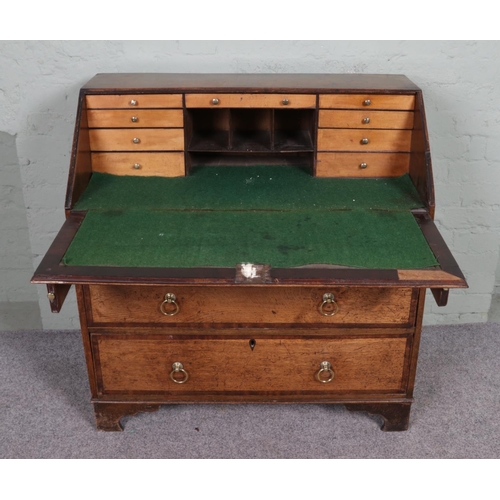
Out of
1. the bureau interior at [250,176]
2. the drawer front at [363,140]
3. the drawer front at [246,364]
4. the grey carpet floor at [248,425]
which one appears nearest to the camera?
the bureau interior at [250,176]

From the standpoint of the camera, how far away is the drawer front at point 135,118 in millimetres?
2734

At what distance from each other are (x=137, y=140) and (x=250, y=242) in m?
0.79

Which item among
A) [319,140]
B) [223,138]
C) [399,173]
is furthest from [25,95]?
[399,173]

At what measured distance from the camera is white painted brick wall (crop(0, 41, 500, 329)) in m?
2.91

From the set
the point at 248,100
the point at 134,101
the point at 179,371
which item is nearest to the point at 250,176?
the point at 248,100

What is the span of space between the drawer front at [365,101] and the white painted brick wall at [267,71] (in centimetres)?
30

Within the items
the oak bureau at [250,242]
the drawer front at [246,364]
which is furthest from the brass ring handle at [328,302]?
the drawer front at [246,364]

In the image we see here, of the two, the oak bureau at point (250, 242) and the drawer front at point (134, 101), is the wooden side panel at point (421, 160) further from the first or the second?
the drawer front at point (134, 101)

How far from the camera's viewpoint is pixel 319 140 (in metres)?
2.78

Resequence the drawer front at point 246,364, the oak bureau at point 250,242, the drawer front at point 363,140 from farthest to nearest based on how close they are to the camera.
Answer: the drawer front at point 363,140, the drawer front at point 246,364, the oak bureau at point 250,242

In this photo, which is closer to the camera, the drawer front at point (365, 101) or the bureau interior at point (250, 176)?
the bureau interior at point (250, 176)

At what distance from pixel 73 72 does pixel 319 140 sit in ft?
3.79

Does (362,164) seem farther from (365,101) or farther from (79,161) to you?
(79,161)

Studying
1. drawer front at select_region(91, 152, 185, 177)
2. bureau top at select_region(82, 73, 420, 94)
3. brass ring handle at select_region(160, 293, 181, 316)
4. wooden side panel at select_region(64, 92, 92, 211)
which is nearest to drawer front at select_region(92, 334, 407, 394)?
brass ring handle at select_region(160, 293, 181, 316)
